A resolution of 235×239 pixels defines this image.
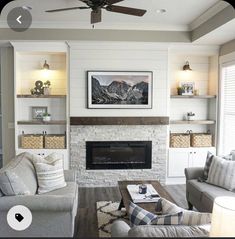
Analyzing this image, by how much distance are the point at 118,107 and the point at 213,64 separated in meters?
2.16

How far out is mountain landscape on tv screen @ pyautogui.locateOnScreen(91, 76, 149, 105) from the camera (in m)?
5.50

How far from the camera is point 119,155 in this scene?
5699 millimetres

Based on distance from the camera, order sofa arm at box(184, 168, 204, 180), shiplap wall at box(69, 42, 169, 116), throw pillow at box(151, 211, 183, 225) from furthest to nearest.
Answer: shiplap wall at box(69, 42, 169, 116), sofa arm at box(184, 168, 204, 180), throw pillow at box(151, 211, 183, 225)

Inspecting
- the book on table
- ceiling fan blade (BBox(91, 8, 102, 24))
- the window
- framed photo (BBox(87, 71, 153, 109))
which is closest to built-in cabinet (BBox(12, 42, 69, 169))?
framed photo (BBox(87, 71, 153, 109))

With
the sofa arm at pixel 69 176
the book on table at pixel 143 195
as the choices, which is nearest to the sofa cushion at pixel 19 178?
the sofa arm at pixel 69 176

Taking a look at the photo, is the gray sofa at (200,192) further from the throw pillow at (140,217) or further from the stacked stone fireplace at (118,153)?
the throw pillow at (140,217)

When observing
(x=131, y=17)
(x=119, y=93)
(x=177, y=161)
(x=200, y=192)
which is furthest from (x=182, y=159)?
(x=131, y=17)

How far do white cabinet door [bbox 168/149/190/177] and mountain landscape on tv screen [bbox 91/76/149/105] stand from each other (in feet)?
3.74

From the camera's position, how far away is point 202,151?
19.2 ft

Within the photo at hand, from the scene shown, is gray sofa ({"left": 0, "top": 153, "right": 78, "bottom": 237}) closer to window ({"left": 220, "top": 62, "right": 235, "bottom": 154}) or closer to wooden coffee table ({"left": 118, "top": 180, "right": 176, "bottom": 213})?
wooden coffee table ({"left": 118, "top": 180, "right": 176, "bottom": 213})

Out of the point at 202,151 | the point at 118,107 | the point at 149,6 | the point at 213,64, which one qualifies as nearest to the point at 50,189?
the point at 118,107

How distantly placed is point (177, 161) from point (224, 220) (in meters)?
4.31

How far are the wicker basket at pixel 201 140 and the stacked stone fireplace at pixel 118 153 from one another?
1.96ft

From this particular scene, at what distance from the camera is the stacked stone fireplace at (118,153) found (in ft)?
18.2
